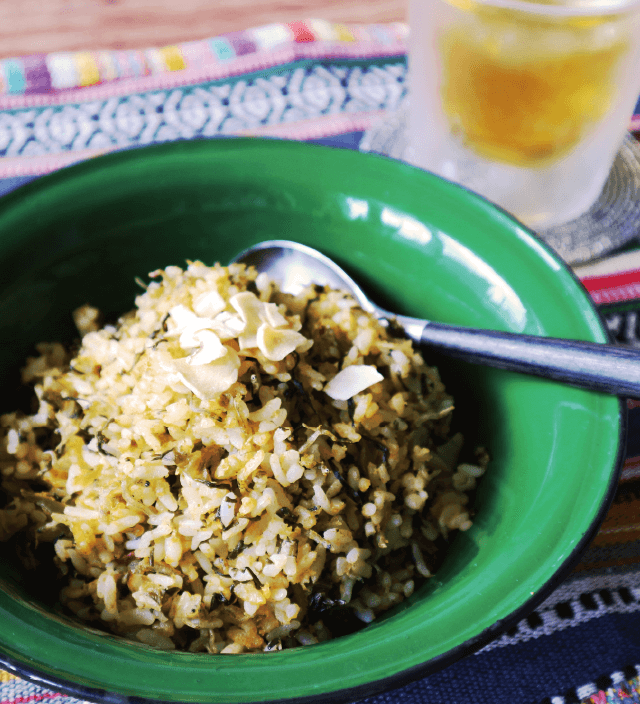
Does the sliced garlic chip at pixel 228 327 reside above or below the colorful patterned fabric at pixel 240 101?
below

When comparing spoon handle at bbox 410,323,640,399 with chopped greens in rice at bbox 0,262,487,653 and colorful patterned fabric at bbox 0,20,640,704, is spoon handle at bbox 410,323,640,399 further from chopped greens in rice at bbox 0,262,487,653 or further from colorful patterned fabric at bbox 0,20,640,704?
colorful patterned fabric at bbox 0,20,640,704

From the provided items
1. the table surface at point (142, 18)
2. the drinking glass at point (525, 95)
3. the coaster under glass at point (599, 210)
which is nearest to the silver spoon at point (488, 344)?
the coaster under glass at point (599, 210)

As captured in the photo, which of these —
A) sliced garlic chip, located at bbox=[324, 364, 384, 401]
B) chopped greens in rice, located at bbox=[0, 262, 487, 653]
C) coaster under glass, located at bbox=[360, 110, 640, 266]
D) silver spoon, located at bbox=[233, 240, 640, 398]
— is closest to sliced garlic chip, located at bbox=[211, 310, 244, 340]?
chopped greens in rice, located at bbox=[0, 262, 487, 653]

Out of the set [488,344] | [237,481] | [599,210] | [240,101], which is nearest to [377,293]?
[488,344]

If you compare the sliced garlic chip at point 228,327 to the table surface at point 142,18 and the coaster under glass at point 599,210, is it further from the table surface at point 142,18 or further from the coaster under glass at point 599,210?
the table surface at point 142,18

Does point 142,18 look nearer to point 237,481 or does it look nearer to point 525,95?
point 525,95
